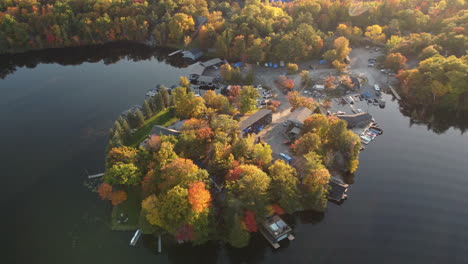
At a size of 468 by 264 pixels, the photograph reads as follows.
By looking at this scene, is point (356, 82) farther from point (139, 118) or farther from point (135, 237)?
point (135, 237)

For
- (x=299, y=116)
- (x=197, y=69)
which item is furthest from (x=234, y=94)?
(x=197, y=69)

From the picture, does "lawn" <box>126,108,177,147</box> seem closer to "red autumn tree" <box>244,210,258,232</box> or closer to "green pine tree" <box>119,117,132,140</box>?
"green pine tree" <box>119,117,132,140</box>

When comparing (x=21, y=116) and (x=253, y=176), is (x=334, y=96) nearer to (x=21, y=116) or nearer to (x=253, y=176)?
(x=253, y=176)

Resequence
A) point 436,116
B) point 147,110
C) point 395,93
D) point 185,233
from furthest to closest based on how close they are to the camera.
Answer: point 395,93
point 436,116
point 147,110
point 185,233

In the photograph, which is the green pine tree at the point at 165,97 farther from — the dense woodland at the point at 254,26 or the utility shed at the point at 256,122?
the dense woodland at the point at 254,26

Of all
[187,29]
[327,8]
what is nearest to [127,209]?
[187,29]

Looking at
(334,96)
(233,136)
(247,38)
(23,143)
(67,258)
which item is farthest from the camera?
(247,38)

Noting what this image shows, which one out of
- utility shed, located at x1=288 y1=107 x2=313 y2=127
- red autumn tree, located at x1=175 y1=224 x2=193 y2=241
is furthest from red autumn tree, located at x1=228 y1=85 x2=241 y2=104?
red autumn tree, located at x1=175 y1=224 x2=193 y2=241
